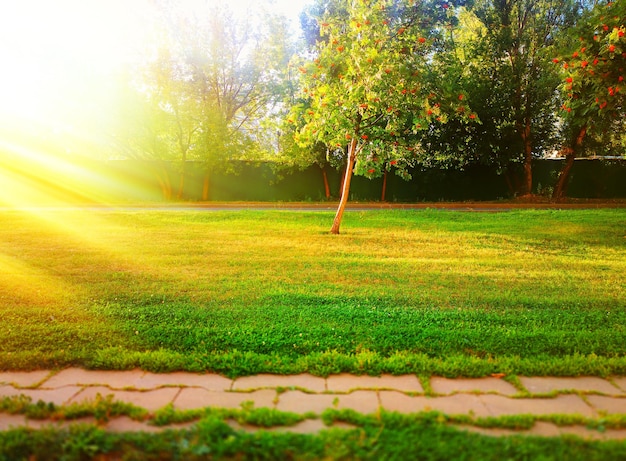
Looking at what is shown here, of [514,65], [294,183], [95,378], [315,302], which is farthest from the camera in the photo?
[294,183]

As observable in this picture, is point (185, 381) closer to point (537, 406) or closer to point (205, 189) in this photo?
point (537, 406)

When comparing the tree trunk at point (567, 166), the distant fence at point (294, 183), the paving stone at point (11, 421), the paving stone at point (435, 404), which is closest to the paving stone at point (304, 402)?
the paving stone at point (435, 404)

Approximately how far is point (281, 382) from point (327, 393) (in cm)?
32

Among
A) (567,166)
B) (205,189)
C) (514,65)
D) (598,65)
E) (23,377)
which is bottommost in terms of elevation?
(23,377)

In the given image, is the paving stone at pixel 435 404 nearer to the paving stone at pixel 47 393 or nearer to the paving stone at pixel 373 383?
the paving stone at pixel 373 383

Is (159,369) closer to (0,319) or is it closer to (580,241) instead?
(0,319)

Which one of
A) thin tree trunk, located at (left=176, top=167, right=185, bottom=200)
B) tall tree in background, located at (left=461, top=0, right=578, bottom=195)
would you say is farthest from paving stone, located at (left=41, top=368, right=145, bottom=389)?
thin tree trunk, located at (left=176, top=167, right=185, bottom=200)

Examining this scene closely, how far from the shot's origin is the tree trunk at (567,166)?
18297 millimetres

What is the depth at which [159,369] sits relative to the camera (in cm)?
321

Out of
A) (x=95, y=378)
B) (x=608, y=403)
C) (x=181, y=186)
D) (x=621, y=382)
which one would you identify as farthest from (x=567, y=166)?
(x=95, y=378)

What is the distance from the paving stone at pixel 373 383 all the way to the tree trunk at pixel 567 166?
17.9 m

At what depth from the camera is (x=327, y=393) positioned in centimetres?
286

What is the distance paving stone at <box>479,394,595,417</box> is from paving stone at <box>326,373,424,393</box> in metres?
0.41

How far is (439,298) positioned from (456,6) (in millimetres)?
16914
